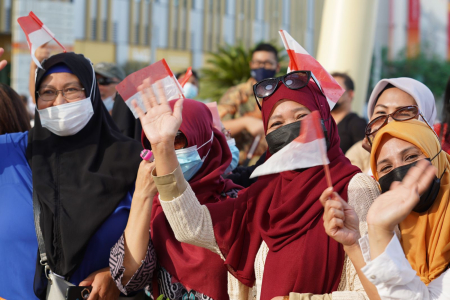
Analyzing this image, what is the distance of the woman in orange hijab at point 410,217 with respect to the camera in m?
1.70

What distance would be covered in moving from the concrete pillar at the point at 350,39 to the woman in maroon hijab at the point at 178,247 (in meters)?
5.19

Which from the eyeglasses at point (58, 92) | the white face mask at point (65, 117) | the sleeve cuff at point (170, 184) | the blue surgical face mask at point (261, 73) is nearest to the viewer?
the sleeve cuff at point (170, 184)

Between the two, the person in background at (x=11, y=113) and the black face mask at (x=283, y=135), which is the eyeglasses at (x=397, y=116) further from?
the person in background at (x=11, y=113)

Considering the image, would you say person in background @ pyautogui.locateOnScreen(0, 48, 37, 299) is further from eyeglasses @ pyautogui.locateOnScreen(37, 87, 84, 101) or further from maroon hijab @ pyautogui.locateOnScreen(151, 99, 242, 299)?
maroon hijab @ pyautogui.locateOnScreen(151, 99, 242, 299)

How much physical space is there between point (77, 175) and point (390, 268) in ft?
5.46

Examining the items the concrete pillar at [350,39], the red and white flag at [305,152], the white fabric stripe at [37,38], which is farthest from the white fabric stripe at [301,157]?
the concrete pillar at [350,39]

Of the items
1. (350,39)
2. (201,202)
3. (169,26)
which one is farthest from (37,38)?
(169,26)

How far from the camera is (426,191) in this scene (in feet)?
6.46

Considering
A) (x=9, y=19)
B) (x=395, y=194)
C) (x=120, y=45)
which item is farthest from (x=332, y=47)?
(x=120, y=45)

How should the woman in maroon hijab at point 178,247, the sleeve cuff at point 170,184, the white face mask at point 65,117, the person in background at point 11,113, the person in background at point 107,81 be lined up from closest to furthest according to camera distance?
the sleeve cuff at point 170,184
the woman in maroon hijab at point 178,247
the white face mask at point 65,117
the person in background at point 11,113
the person in background at point 107,81

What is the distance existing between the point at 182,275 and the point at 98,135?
872mm

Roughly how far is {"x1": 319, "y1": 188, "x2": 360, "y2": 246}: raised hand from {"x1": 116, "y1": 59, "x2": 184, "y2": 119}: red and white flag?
1008mm

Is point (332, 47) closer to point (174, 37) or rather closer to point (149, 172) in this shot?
point (149, 172)

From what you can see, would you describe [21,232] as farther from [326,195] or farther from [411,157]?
[411,157]
